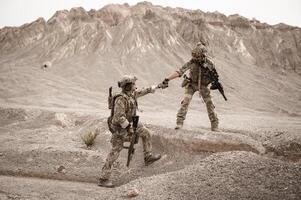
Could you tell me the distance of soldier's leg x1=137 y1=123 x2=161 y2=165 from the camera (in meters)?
7.11

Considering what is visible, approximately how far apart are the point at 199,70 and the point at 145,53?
24.1 meters

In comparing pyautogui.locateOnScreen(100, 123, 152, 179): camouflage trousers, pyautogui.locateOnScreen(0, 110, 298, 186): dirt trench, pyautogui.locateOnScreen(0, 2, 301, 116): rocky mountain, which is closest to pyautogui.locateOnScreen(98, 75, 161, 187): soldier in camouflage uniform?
pyautogui.locateOnScreen(100, 123, 152, 179): camouflage trousers

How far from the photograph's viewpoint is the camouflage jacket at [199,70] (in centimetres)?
827

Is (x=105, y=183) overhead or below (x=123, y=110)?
below

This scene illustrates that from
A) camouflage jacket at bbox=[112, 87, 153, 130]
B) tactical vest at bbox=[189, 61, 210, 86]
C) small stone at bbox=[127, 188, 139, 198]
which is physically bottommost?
small stone at bbox=[127, 188, 139, 198]

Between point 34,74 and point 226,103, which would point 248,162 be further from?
point 34,74

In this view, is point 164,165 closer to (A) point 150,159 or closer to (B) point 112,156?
(A) point 150,159

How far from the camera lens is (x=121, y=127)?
6.93 metres

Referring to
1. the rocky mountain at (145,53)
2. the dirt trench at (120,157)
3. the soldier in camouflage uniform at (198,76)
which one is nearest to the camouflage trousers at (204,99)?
the soldier in camouflage uniform at (198,76)

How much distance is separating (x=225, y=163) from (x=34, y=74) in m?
22.7

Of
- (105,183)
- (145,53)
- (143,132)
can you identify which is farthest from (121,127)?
(145,53)

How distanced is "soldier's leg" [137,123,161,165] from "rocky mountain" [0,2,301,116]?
13.4 meters

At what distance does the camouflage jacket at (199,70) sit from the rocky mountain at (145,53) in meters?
12.8

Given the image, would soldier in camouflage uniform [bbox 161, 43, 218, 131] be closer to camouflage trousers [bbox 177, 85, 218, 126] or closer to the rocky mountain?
camouflage trousers [bbox 177, 85, 218, 126]
